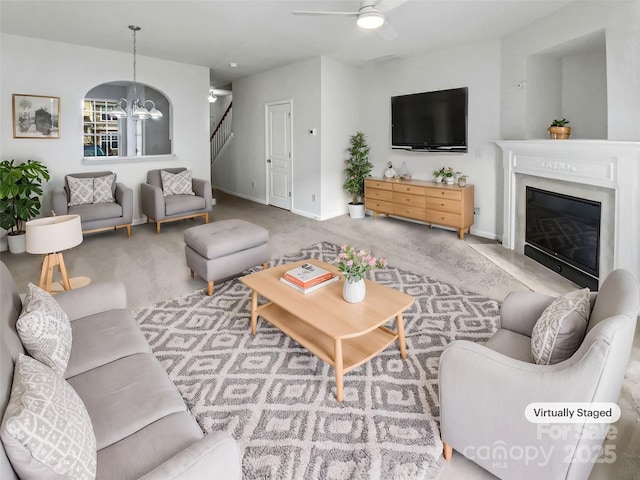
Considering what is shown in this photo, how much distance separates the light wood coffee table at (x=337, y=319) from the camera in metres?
2.08

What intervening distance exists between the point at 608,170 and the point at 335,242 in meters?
3.01

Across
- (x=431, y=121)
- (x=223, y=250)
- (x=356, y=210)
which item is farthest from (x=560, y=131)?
(x=223, y=250)

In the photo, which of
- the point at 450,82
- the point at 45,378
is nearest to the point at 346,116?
the point at 450,82

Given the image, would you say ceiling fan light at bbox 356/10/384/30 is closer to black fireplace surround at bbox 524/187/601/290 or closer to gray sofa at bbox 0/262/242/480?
black fireplace surround at bbox 524/187/601/290

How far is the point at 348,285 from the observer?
2.36 metres

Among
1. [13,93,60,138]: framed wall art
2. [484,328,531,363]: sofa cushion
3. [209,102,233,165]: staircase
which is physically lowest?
Answer: [484,328,531,363]: sofa cushion

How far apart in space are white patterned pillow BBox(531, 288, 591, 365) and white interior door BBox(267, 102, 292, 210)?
5.89 metres

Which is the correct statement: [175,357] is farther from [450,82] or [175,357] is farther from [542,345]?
[450,82]

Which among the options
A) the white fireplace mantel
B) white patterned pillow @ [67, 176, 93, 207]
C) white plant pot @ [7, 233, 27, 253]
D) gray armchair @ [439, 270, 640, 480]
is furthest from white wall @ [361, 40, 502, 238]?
white plant pot @ [7, 233, 27, 253]

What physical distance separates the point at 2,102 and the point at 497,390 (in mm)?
6301

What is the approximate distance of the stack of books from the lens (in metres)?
2.55

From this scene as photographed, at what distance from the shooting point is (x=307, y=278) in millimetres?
2609

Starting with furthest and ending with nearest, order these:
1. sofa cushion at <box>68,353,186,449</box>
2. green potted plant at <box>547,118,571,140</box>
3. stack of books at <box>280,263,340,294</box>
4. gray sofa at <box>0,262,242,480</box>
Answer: green potted plant at <box>547,118,571,140</box>
stack of books at <box>280,263,340,294</box>
sofa cushion at <box>68,353,186,449</box>
gray sofa at <box>0,262,242,480</box>

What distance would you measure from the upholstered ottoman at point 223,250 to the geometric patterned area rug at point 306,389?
29 centimetres
